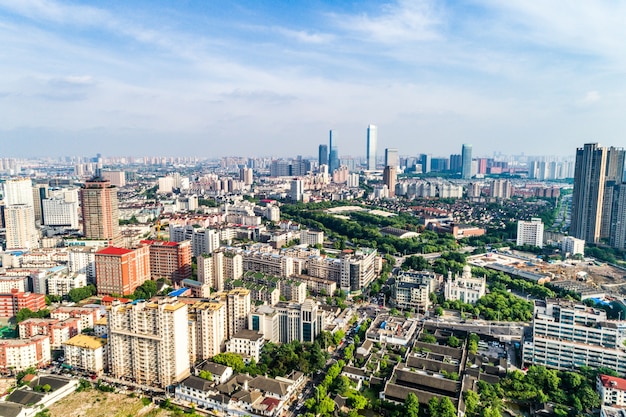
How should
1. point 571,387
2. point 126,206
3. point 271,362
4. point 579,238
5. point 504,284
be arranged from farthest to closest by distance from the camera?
point 126,206, point 579,238, point 504,284, point 271,362, point 571,387

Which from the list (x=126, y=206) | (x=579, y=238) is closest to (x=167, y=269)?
(x=126, y=206)

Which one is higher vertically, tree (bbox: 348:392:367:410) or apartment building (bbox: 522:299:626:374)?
apartment building (bbox: 522:299:626:374)

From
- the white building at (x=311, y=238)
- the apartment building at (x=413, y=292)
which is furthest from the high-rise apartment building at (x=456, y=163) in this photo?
the apartment building at (x=413, y=292)

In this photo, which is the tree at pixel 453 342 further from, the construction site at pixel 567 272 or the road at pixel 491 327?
the construction site at pixel 567 272

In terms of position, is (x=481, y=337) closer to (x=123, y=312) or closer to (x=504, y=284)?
(x=504, y=284)

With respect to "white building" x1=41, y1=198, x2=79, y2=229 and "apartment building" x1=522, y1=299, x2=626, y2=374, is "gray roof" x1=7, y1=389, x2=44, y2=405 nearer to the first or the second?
"apartment building" x1=522, y1=299, x2=626, y2=374

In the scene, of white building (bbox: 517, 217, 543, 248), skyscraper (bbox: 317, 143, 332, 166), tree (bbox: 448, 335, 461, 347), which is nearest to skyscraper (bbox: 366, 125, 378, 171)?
skyscraper (bbox: 317, 143, 332, 166)

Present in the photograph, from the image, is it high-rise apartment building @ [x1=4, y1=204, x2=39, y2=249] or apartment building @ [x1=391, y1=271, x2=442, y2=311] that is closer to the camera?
apartment building @ [x1=391, y1=271, x2=442, y2=311]
